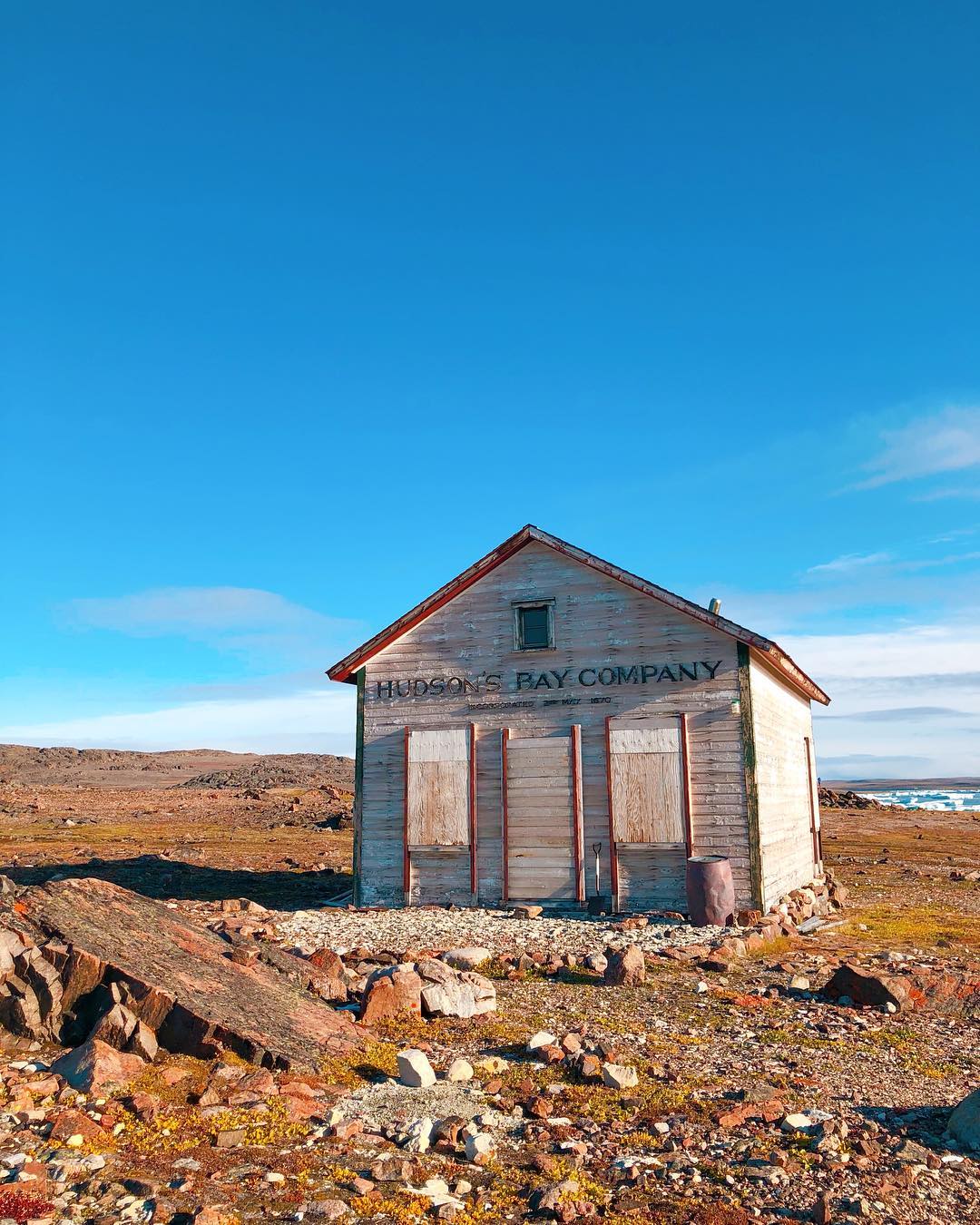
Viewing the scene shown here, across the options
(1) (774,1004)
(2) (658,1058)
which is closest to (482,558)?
(1) (774,1004)

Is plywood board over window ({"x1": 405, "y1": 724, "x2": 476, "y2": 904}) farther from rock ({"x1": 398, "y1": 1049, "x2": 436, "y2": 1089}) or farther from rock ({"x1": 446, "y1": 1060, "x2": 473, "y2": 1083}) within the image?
rock ({"x1": 398, "y1": 1049, "x2": 436, "y2": 1089})

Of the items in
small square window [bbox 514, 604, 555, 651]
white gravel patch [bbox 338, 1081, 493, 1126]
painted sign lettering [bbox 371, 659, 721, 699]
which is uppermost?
small square window [bbox 514, 604, 555, 651]

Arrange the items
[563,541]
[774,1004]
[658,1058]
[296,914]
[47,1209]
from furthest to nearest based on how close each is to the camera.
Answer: [563,541] → [296,914] → [774,1004] → [658,1058] → [47,1209]

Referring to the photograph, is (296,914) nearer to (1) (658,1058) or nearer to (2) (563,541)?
(2) (563,541)

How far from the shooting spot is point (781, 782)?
1969 cm

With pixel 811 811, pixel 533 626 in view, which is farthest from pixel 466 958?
pixel 811 811

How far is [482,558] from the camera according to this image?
61.7ft

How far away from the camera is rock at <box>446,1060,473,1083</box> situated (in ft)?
26.1

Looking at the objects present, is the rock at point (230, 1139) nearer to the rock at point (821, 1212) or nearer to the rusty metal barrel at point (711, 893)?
the rock at point (821, 1212)

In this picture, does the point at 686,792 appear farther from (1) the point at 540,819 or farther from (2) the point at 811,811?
(2) the point at 811,811

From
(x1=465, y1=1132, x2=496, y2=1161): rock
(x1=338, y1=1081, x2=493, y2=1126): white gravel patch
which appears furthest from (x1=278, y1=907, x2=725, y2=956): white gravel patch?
(x1=465, y1=1132, x2=496, y2=1161): rock

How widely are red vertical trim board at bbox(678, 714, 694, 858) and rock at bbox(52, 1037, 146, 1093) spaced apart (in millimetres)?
10710

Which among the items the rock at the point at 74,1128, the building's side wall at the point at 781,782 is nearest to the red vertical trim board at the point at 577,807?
the building's side wall at the point at 781,782

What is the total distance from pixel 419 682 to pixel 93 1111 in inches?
487
